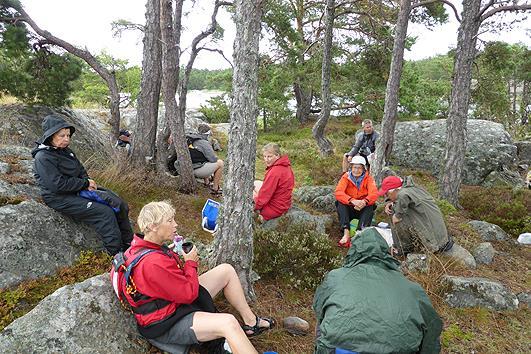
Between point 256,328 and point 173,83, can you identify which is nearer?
point 256,328

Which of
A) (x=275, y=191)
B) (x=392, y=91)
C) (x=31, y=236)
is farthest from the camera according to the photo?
(x=392, y=91)

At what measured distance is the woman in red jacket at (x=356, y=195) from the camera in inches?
235

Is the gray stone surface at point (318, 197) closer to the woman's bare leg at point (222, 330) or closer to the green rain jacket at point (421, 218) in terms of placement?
the green rain jacket at point (421, 218)

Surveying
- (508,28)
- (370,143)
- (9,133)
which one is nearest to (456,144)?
(370,143)

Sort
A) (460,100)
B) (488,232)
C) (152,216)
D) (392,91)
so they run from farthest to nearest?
(392,91) → (460,100) → (488,232) → (152,216)

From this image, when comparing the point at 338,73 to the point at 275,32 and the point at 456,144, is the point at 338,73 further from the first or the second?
the point at 456,144

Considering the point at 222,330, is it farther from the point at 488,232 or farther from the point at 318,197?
the point at 488,232

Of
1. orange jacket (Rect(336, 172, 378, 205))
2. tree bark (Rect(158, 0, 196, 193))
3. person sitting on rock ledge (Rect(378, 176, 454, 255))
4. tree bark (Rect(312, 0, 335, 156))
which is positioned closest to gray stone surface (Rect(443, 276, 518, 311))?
person sitting on rock ledge (Rect(378, 176, 454, 255))

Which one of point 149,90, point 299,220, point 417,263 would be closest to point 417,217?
point 417,263

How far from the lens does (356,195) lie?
609 centimetres

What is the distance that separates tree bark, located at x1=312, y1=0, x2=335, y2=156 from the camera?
1130 cm

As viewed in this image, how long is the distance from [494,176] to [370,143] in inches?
195

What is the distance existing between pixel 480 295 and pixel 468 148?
893 cm

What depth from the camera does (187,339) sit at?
2855mm
